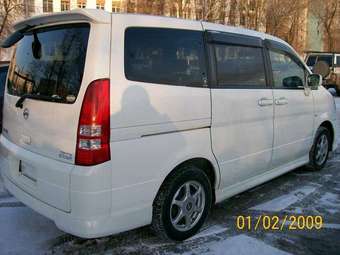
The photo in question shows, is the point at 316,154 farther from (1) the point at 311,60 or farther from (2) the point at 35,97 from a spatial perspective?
(1) the point at 311,60

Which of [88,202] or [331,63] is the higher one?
[331,63]

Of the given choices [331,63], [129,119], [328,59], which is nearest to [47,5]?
[328,59]

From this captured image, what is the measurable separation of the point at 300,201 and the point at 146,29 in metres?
2.78

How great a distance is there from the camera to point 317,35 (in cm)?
4538

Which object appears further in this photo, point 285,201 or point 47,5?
point 47,5

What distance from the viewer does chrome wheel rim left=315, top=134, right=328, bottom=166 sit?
569cm

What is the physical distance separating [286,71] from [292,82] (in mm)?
174

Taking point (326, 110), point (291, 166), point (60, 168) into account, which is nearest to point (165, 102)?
point (60, 168)

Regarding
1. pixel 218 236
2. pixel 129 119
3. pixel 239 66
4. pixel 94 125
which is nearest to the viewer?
pixel 94 125

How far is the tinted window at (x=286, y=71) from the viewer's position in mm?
4566

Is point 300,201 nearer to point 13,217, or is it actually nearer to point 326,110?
point 326,110
